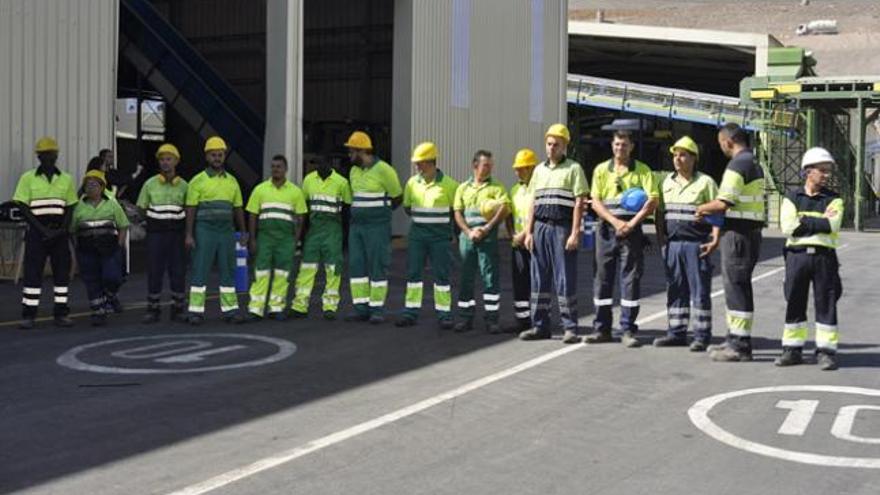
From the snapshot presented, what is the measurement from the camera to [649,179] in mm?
10102

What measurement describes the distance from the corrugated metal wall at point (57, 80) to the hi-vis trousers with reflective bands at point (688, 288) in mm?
10024

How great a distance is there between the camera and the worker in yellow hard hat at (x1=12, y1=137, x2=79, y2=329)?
11.2 m

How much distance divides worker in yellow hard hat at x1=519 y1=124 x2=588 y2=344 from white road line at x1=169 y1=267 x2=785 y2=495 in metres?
0.75

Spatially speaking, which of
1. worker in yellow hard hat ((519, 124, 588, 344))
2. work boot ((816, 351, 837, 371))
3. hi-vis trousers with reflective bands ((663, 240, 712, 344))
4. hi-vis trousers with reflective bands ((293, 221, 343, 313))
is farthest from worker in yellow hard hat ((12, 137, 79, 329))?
work boot ((816, 351, 837, 371))

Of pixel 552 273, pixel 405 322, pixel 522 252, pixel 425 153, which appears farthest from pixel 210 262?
pixel 552 273

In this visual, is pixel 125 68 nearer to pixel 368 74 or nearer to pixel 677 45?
pixel 368 74

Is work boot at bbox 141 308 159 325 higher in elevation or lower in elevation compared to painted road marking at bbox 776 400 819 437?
higher

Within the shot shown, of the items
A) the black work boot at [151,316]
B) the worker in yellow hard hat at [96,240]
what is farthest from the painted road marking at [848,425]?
the worker in yellow hard hat at [96,240]

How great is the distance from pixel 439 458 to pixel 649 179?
16.3 feet

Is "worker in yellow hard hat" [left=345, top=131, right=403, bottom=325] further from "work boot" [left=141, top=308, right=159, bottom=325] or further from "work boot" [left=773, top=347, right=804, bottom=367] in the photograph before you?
"work boot" [left=773, top=347, right=804, bottom=367]

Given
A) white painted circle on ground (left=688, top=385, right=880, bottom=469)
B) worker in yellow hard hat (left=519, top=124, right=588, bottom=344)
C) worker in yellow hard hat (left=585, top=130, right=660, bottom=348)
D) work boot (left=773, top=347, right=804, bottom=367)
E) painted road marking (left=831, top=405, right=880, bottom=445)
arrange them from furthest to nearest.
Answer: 1. worker in yellow hard hat (left=519, top=124, right=588, bottom=344)
2. worker in yellow hard hat (left=585, top=130, right=660, bottom=348)
3. work boot (left=773, top=347, right=804, bottom=367)
4. painted road marking (left=831, top=405, right=880, bottom=445)
5. white painted circle on ground (left=688, top=385, right=880, bottom=469)

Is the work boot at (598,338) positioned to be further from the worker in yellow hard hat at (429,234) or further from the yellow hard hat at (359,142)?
the yellow hard hat at (359,142)

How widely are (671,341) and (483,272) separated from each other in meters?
2.11

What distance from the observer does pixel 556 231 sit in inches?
402
